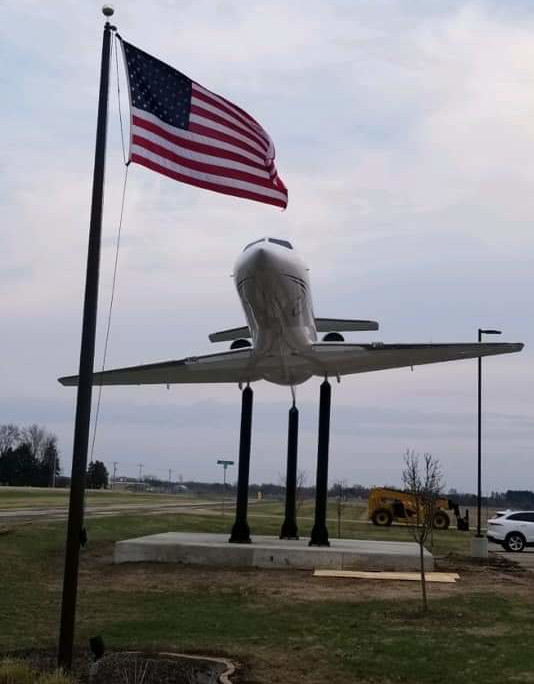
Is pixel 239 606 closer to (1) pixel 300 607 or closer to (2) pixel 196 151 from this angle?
(1) pixel 300 607

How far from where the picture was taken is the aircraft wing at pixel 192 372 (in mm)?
21375

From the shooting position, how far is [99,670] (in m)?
7.57

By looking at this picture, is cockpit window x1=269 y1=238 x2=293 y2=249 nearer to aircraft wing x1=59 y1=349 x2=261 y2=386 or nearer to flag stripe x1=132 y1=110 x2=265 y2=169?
aircraft wing x1=59 y1=349 x2=261 y2=386

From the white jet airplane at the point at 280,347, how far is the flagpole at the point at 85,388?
8.38 m

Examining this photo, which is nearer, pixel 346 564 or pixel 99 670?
pixel 99 670

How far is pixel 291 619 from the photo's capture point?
37.6ft

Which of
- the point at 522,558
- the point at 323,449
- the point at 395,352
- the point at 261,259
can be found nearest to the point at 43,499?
the point at 323,449

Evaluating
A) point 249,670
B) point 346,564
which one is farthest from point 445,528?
point 249,670

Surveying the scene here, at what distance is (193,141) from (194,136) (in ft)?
0.21

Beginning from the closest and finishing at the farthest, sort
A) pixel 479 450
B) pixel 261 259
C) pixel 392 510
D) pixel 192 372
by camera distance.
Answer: pixel 261 259 < pixel 192 372 < pixel 479 450 < pixel 392 510

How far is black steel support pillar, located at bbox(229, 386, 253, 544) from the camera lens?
20469 millimetres

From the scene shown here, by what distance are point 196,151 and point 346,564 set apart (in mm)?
12085

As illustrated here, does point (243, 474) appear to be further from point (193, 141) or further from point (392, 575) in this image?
point (193, 141)

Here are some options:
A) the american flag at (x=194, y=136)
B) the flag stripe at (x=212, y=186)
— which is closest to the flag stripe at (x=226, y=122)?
the american flag at (x=194, y=136)
